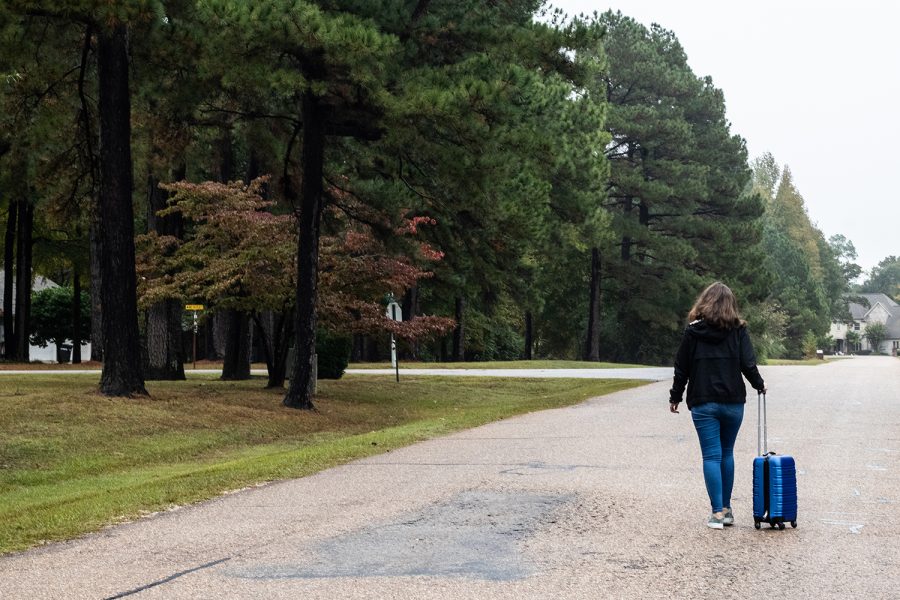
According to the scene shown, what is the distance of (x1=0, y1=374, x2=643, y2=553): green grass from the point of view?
1023 cm

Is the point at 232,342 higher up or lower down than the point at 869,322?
lower down

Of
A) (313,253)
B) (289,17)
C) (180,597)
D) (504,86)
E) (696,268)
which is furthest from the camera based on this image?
(696,268)

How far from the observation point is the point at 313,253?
21.6 metres

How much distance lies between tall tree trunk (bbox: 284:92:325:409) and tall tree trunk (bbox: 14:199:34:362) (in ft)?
66.9

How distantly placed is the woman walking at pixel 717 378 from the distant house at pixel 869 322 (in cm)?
15812

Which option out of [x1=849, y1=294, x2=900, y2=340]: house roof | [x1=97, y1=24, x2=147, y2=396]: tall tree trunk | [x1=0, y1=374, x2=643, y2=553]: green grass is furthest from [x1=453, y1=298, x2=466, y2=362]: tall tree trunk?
[x1=849, y1=294, x2=900, y2=340]: house roof

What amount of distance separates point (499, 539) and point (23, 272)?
119 ft

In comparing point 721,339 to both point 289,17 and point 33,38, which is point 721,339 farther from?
point 33,38

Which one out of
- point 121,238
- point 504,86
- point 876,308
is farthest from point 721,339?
point 876,308

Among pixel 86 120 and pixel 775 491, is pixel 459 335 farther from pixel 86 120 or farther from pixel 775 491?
pixel 775 491

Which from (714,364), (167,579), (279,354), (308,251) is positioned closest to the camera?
(167,579)

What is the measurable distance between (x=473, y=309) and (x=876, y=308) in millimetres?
126491

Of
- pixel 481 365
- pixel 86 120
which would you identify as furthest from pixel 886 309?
pixel 86 120

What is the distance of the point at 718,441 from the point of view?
8.76m
